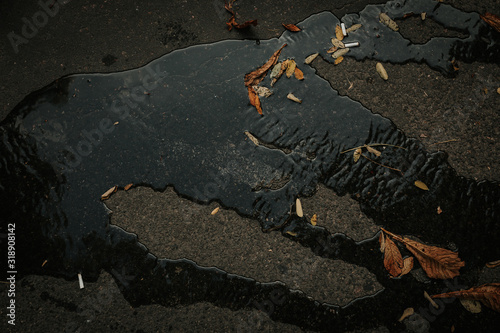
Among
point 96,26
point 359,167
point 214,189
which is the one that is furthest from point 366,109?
point 96,26

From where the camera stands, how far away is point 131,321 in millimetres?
2133

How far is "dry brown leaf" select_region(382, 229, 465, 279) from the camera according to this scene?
215 centimetres

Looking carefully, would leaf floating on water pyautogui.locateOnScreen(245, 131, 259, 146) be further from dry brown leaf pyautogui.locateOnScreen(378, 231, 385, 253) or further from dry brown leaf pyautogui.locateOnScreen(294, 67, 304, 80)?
dry brown leaf pyautogui.locateOnScreen(378, 231, 385, 253)

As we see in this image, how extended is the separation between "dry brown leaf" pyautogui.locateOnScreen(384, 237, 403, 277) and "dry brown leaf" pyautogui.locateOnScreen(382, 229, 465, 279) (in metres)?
0.11

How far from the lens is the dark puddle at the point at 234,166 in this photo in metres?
2.17

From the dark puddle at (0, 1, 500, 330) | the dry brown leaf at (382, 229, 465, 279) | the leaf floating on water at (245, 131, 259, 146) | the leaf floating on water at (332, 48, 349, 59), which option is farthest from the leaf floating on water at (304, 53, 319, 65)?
the dry brown leaf at (382, 229, 465, 279)

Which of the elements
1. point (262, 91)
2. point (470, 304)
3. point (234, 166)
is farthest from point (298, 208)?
point (470, 304)

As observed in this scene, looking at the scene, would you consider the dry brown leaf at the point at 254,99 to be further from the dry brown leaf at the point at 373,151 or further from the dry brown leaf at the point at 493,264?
the dry brown leaf at the point at 493,264

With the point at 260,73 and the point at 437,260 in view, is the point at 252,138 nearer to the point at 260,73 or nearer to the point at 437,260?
the point at 260,73

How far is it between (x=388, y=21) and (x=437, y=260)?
1.95 metres

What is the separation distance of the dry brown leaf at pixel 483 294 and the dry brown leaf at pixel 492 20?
6.82 ft

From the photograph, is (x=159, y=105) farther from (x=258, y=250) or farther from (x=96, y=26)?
(x=258, y=250)

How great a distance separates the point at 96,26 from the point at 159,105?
85cm

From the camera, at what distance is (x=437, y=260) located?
216 centimetres
